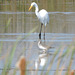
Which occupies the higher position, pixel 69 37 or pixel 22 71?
pixel 22 71

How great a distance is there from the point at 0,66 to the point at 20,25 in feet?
27.0

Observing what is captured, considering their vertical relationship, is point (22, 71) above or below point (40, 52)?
above

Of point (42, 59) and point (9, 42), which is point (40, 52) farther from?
point (9, 42)

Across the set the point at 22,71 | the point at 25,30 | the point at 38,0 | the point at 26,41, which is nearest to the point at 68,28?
the point at 25,30

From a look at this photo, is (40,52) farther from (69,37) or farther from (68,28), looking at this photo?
(68,28)

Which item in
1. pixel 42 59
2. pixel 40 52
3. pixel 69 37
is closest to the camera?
pixel 42 59

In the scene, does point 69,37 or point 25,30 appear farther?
point 25,30

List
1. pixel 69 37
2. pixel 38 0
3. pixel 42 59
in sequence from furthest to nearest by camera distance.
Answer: pixel 38 0 → pixel 69 37 → pixel 42 59

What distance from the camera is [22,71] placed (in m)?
3.02

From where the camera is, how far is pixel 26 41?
1152 cm

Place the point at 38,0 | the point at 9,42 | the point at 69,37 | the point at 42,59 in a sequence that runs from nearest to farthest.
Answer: the point at 42,59 → the point at 9,42 → the point at 69,37 → the point at 38,0

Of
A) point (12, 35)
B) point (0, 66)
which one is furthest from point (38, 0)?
point (0, 66)

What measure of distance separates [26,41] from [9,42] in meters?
0.57

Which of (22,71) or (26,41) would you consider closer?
(22,71)
